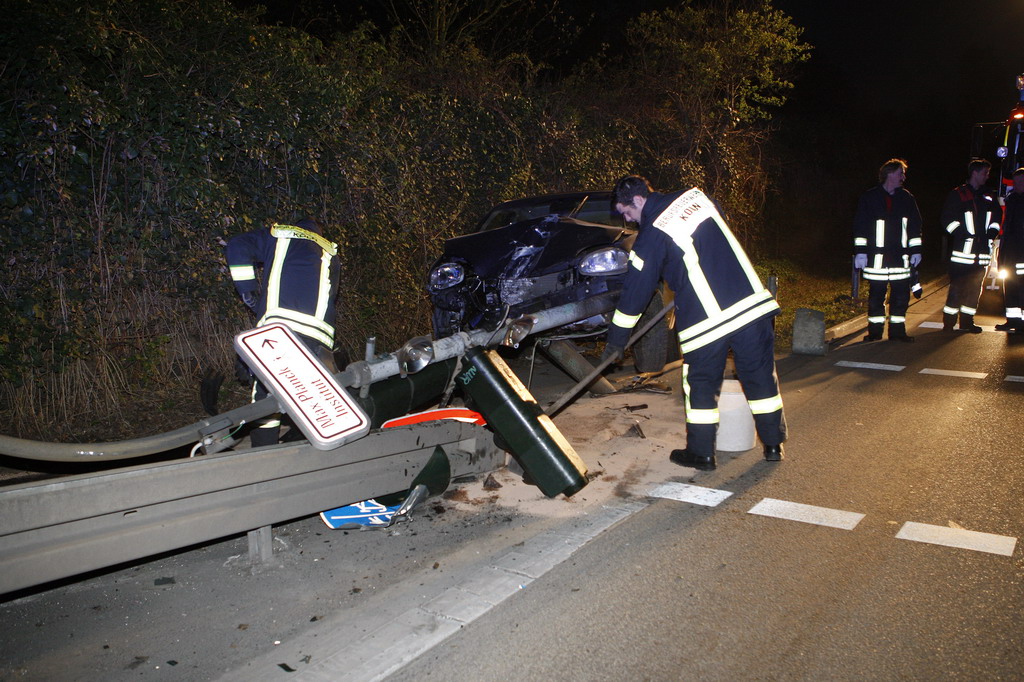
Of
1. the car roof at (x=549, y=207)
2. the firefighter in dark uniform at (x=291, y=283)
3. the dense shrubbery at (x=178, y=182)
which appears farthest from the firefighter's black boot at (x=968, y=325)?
the firefighter in dark uniform at (x=291, y=283)

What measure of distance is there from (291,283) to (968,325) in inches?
354

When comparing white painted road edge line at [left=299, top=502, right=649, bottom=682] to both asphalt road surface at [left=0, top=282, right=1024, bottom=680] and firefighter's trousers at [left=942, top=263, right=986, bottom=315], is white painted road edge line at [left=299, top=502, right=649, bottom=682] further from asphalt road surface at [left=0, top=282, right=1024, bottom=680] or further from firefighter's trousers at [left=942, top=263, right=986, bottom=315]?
firefighter's trousers at [left=942, top=263, right=986, bottom=315]

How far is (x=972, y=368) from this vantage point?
766 cm

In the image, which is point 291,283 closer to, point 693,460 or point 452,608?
point 452,608

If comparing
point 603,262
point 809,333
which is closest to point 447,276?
point 603,262

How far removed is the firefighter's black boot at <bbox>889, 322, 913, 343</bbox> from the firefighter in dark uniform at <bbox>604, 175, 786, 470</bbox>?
5304 mm

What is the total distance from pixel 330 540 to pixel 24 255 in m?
3.20

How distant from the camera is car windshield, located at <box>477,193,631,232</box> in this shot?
7059mm

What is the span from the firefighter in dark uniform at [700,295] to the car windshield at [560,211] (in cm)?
202

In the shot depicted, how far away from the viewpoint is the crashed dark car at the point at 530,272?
6102 millimetres

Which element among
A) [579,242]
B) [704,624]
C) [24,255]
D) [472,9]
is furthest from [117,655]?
[472,9]

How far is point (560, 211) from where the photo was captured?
7230 millimetres

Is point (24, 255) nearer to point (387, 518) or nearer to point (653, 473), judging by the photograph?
point (387, 518)

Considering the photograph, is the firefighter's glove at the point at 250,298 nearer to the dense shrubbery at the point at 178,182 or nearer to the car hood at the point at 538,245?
the dense shrubbery at the point at 178,182
